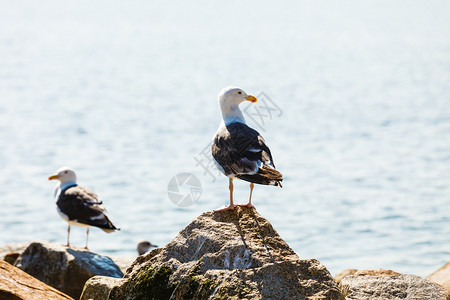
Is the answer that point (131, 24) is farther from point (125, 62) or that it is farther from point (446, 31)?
point (446, 31)

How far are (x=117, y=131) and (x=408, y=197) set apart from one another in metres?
16.0

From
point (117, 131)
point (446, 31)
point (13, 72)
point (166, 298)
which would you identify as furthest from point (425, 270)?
point (446, 31)

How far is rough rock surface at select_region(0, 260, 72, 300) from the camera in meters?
7.19

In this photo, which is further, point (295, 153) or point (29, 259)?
point (295, 153)

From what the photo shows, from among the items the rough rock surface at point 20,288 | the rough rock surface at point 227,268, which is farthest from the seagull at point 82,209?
the rough rock surface at point 227,268

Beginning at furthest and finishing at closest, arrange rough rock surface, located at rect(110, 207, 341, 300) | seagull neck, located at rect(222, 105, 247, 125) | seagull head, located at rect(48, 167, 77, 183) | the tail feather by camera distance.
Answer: seagull head, located at rect(48, 167, 77, 183)
seagull neck, located at rect(222, 105, 247, 125)
the tail feather
rough rock surface, located at rect(110, 207, 341, 300)

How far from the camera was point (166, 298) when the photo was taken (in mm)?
6824

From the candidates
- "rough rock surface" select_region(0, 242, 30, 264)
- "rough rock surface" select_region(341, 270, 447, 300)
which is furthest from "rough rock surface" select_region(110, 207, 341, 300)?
"rough rock surface" select_region(0, 242, 30, 264)

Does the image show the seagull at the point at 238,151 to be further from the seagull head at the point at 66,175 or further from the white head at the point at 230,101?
the seagull head at the point at 66,175

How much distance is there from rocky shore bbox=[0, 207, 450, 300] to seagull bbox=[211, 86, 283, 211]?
0.50 meters

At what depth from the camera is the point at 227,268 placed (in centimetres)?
677

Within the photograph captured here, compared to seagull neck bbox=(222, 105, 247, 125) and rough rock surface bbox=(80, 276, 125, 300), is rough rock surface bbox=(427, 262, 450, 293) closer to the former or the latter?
seagull neck bbox=(222, 105, 247, 125)

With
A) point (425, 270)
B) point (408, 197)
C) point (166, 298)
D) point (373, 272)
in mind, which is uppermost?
point (408, 197)

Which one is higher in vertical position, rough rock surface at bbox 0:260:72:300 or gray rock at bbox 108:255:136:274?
gray rock at bbox 108:255:136:274
